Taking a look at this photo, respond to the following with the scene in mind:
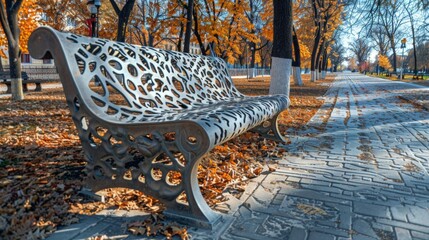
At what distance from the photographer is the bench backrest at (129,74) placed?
223cm

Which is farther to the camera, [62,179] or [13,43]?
[13,43]

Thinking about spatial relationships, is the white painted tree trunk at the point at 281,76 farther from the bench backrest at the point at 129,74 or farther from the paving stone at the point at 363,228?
the paving stone at the point at 363,228

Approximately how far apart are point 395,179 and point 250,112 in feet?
5.46

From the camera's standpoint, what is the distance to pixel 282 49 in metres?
5.84

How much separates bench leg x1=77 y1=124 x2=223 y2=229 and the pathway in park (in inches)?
6.3

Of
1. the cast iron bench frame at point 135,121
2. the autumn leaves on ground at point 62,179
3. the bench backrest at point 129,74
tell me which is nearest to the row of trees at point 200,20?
the bench backrest at point 129,74

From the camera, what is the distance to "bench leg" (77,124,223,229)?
76.6 inches

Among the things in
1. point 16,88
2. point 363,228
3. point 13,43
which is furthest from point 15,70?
point 363,228

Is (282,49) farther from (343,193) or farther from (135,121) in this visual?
(135,121)

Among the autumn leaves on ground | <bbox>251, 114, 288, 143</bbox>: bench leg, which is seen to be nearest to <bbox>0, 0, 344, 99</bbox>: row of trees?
<bbox>251, 114, 288, 143</bbox>: bench leg

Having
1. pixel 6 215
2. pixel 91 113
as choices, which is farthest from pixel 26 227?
pixel 91 113

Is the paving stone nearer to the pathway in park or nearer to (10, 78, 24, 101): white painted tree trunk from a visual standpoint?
the pathway in park

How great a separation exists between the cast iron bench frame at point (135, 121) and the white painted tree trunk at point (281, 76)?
9.31 ft

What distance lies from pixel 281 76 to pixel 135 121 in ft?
13.8
